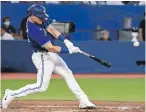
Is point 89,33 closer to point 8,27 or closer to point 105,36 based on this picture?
point 105,36

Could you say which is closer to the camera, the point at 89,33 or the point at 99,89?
the point at 99,89

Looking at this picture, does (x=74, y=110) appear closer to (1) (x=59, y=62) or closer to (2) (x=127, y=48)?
(1) (x=59, y=62)

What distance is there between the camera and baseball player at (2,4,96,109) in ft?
28.8

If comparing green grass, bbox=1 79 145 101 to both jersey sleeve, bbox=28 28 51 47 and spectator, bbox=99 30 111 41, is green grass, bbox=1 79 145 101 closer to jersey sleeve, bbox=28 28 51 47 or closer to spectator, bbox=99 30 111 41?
jersey sleeve, bbox=28 28 51 47

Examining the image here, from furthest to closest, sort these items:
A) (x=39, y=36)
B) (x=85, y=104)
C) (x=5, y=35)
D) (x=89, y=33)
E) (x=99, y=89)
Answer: (x=89, y=33)
(x=5, y=35)
(x=99, y=89)
(x=85, y=104)
(x=39, y=36)

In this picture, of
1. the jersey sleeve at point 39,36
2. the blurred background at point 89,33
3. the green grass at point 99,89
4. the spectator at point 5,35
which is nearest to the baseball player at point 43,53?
the jersey sleeve at point 39,36

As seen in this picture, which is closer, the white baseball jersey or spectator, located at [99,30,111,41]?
the white baseball jersey

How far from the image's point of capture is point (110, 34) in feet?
60.0

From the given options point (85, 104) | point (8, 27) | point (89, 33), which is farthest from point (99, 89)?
point (89, 33)

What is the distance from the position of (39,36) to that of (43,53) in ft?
1.20

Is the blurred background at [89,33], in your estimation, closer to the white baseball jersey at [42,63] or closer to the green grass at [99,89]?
the green grass at [99,89]

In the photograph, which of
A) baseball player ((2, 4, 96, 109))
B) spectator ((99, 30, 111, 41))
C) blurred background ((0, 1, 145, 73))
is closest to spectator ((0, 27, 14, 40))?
blurred background ((0, 1, 145, 73))

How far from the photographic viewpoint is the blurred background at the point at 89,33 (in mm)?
16328

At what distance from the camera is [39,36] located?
874cm
